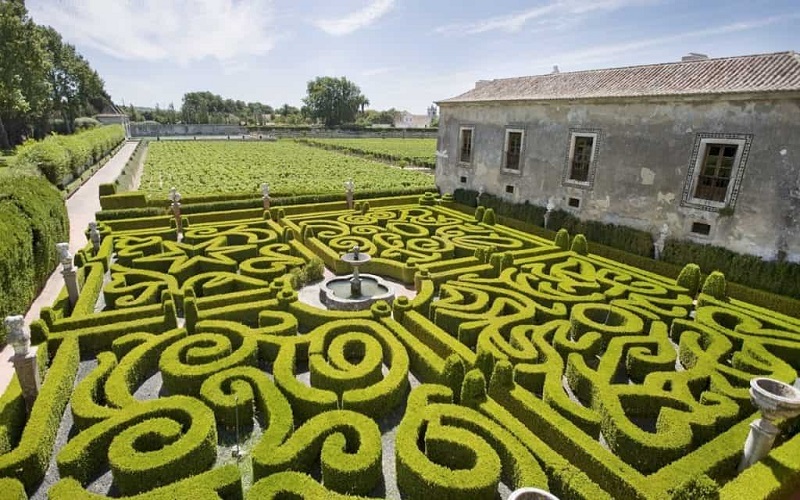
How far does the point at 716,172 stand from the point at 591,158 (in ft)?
13.6

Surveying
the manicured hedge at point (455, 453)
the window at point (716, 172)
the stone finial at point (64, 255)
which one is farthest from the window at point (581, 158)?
the stone finial at point (64, 255)

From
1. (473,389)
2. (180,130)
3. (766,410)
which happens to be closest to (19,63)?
(473,389)

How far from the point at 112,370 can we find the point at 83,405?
3.56 ft

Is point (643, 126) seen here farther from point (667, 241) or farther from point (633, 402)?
point (633, 402)

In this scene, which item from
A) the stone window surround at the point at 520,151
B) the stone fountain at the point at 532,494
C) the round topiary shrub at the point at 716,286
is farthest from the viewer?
the stone window surround at the point at 520,151

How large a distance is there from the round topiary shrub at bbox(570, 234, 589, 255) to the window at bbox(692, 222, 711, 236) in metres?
3.22

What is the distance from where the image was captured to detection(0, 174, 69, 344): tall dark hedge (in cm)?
894

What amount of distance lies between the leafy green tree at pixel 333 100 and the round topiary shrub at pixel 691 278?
93437 mm

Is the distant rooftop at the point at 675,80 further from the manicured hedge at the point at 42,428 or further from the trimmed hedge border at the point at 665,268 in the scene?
the manicured hedge at the point at 42,428

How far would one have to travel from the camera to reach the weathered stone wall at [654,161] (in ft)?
37.1

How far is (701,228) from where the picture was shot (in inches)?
523

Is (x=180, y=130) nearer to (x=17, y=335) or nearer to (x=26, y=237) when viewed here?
(x=26, y=237)

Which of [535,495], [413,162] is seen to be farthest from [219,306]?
[413,162]

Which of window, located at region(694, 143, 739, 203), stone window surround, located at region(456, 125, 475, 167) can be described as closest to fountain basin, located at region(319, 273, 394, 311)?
window, located at region(694, 143, 739, 203)
